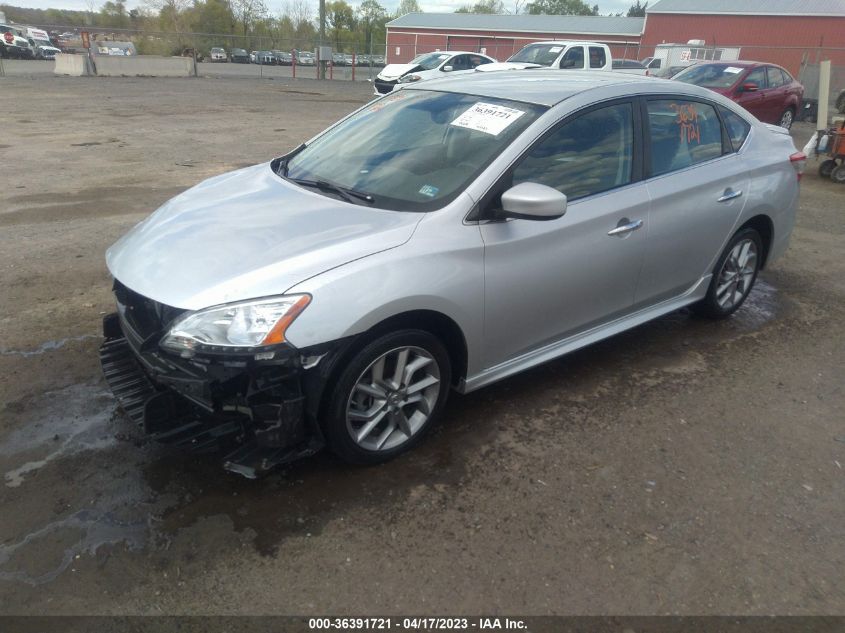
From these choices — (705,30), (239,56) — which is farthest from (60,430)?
(239,56)

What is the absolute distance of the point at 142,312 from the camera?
9.23 ft

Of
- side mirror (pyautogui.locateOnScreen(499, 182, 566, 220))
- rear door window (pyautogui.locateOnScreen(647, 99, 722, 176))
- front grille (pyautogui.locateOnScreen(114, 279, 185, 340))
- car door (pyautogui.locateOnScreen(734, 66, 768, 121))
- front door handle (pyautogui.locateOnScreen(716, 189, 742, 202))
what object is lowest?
front grille (pyautogui.locateOnScreen(114, 279, 185, 340))

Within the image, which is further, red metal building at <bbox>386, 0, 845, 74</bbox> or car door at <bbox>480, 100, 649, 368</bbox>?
red metal building at <bbox>386, 0, 845, 74</bbox>

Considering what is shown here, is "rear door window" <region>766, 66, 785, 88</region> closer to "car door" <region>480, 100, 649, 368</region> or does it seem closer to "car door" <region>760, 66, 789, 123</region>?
"car door" <region>760, 66, 789, 123</region>

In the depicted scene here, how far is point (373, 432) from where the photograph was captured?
9.95 feet

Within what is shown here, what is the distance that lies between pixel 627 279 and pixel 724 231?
1.11 metres

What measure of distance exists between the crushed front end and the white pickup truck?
14368mm

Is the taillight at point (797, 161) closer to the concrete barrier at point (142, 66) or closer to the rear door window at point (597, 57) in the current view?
the rear door window at point (597, 57)

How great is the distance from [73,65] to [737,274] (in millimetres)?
26425

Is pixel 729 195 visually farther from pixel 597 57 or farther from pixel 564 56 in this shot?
pixel 597 57

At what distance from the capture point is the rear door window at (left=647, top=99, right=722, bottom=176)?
12.8 feet

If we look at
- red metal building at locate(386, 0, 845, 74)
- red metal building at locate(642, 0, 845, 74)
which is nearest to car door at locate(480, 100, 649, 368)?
red metal building at locate(386, 0, 845, 74)

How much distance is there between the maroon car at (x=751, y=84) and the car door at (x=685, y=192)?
33.7 feet

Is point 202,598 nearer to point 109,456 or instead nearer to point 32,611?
point 32,611
